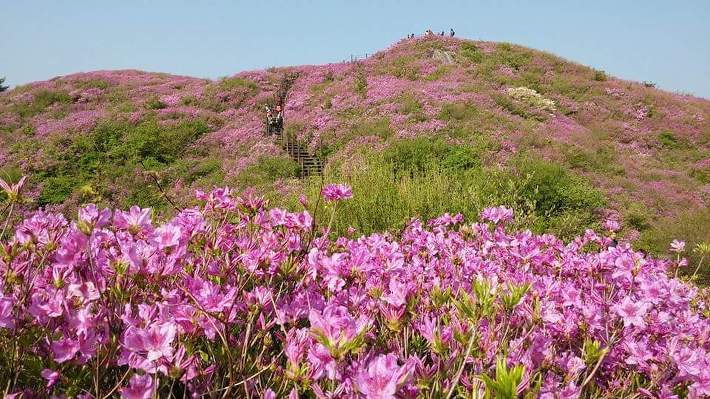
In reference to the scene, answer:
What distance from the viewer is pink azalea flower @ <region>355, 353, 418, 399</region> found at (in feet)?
3.23

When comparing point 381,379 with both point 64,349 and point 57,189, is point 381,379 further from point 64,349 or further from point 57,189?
point 57,189

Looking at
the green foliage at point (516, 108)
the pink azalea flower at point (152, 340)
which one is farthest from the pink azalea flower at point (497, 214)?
the green foliage at point (516, 108)

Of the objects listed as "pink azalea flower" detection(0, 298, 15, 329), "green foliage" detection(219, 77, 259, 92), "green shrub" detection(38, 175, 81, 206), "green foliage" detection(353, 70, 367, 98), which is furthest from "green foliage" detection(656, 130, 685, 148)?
"green shrub" detection(38, 175, 81, 206)

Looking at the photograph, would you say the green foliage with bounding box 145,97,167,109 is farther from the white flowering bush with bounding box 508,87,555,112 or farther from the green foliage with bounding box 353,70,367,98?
the white flowering bush with bounding box 508,87,555,112

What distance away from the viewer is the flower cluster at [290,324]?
3.79 feet

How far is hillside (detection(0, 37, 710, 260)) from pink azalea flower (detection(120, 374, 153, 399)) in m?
5.59

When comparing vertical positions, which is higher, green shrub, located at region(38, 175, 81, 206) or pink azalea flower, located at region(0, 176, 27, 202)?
pink azalea flower, located at region(0, 176, 27, 202)

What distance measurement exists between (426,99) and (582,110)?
26.5 feet

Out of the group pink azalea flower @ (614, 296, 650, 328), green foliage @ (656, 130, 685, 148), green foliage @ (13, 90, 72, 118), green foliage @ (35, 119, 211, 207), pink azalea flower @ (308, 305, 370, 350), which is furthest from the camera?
green foliage @ (13, 90, 72, 118)

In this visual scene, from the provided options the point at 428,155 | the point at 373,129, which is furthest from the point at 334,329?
the point at 373,129

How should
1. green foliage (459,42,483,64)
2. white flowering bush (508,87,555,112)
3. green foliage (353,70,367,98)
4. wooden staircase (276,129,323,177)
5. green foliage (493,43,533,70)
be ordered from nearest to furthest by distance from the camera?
wooden staircase (276,129,323,177)
white flowering bush (508,87,555,112)
green foliage (353,70,367,98)
green foliage (459,42,483,64)
green foliage (493,43,533,70)

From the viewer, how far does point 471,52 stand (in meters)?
25.2

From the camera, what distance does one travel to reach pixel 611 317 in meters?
1.66

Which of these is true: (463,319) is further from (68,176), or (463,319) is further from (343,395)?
(68,176)
